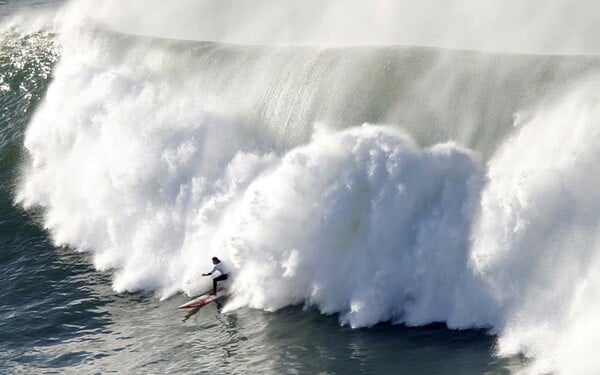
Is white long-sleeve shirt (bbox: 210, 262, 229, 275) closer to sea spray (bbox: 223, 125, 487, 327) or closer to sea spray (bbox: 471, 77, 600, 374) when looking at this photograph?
sea spray (bbox: 223, 125, 487, 327)

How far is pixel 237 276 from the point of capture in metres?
19.3

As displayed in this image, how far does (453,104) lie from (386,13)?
6580 millimetres

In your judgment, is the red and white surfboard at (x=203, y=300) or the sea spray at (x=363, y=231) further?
the red and white surfboard at (x=203, y=300)

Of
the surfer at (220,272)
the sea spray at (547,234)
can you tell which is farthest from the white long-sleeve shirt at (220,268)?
the sea spray at (547,234)

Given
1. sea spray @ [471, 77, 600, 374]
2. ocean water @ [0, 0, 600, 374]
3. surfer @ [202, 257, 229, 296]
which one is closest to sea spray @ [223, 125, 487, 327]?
ocean water @ [0, 0, 600, 374]

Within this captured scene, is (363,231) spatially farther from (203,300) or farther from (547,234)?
(203,300)

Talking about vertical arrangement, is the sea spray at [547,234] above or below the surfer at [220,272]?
below

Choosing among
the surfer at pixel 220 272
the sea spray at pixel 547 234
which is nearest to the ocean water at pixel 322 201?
the sea spray at pixel 547 234

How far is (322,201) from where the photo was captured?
1794cm

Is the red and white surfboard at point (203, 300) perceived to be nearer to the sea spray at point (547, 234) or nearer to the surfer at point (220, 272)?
the surfer at point (220, 272)

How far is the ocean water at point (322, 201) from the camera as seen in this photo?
1547cm

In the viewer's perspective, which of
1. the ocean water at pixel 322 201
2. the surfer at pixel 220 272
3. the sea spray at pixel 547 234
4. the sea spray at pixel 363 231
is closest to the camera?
the sea spray at pixel 547 234

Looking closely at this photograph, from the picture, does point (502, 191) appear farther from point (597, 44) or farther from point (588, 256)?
point (597, 44)

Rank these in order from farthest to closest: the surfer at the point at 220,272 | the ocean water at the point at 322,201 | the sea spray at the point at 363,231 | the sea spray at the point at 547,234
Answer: the surfer at the point at 220,272 < the sea spray at the point at 363,231 < the ocean water at the point at 322,201 < the sea spray at the point at 547,234
